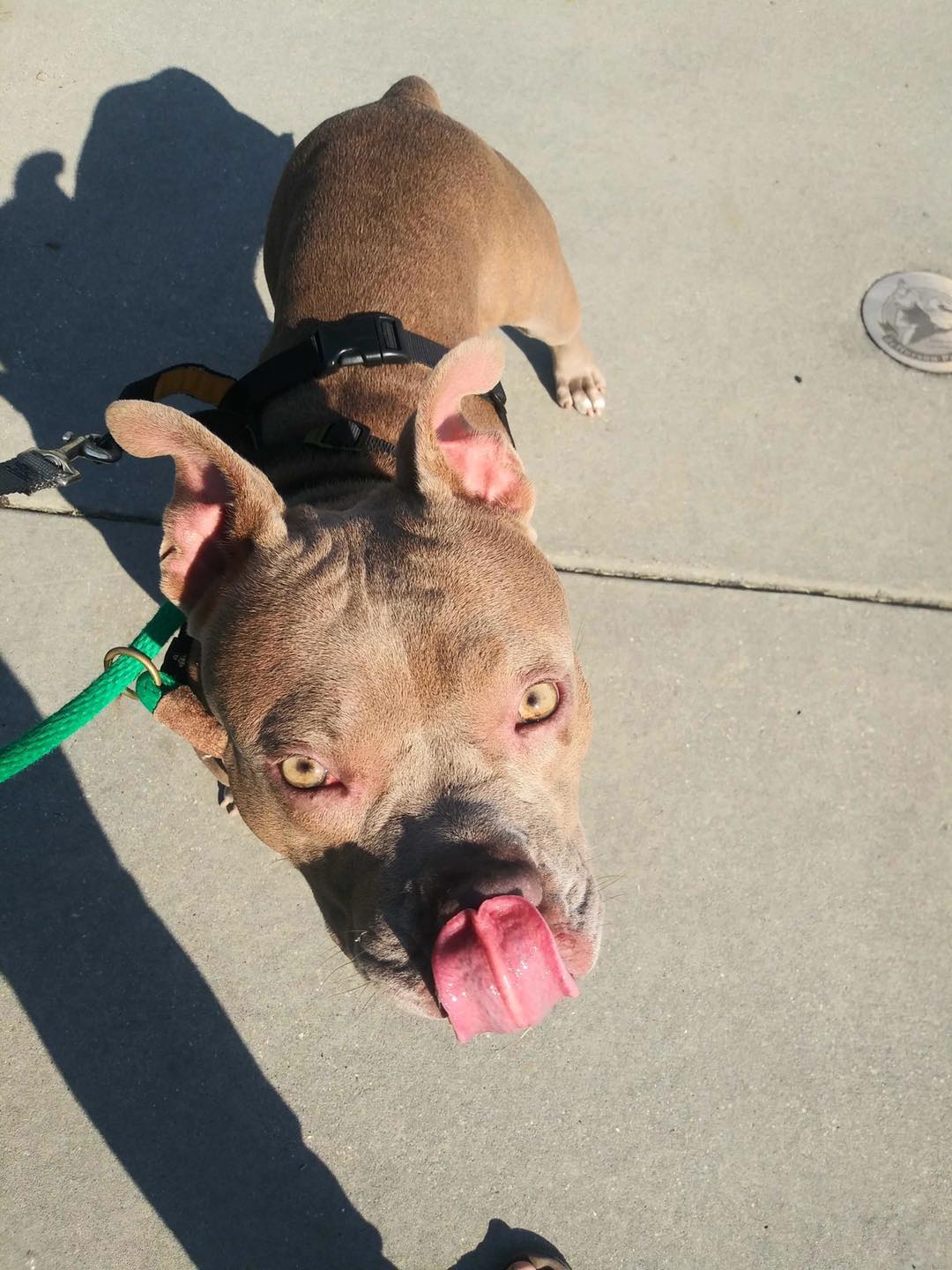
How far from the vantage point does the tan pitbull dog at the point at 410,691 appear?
6.52ft

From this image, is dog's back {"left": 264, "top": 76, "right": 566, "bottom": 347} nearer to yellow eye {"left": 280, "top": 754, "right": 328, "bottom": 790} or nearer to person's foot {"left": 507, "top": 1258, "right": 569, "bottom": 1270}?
yellow eye {"left": 280, "top": 754, "right": 328, "bottom": 790}

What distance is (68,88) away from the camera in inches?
187

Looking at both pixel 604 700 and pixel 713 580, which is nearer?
pixel 604 700

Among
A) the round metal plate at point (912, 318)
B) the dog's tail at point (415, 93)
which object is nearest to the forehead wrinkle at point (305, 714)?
the dog's tail at point (415, 93)

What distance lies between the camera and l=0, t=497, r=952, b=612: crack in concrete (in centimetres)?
396

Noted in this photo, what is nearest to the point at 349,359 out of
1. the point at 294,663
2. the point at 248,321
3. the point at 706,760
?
the point at 294,663

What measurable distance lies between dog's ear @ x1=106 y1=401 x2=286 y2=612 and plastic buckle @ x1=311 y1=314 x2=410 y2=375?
2.26 feet

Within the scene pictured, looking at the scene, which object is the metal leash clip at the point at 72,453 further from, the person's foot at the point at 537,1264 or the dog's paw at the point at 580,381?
the person's foot at the point at 537,1264

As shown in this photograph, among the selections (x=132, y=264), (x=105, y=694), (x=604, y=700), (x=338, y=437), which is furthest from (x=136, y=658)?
(x=132, y=264)

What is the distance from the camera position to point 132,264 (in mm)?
4426

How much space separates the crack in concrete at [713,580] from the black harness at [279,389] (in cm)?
97

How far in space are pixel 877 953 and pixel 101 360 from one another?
168 inches

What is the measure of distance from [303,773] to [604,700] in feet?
6.23

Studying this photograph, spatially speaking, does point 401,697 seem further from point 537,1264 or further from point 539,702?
point 537,1264
